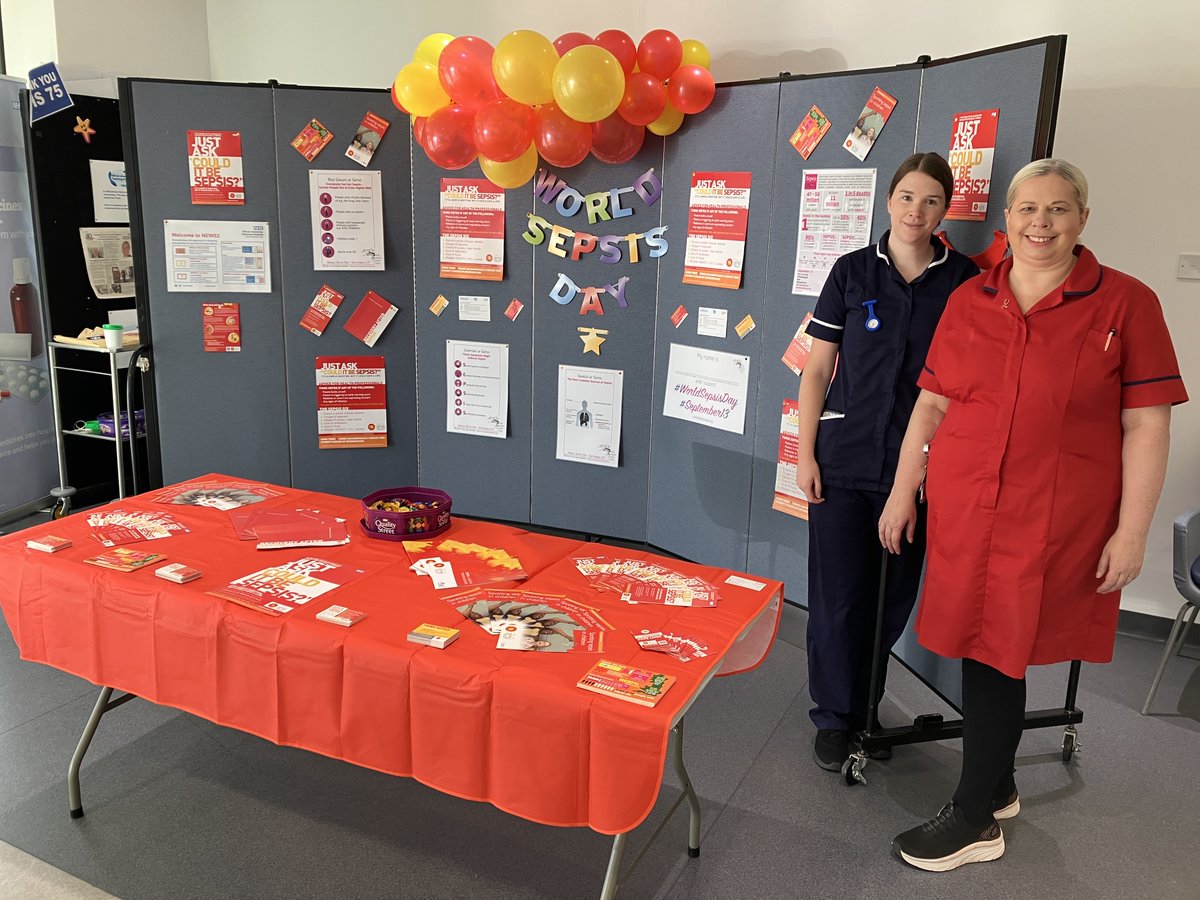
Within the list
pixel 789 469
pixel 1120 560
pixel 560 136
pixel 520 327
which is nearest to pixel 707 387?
pixel 789 469

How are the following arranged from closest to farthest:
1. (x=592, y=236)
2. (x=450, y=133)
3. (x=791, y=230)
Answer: (x=791, y=230) → (x=450, y=133) → (x=592, y=236)

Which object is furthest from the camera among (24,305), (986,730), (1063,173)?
(24,305)

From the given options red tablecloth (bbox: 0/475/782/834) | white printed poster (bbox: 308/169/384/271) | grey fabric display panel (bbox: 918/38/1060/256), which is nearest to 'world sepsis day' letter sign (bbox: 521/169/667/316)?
white printed poster (bbox: 308/169/384/271)

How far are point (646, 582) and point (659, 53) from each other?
2.10 meters

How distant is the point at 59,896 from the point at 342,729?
2.72ft

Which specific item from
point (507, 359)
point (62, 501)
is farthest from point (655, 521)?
point (62, 501)

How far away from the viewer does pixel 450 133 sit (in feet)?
11.1

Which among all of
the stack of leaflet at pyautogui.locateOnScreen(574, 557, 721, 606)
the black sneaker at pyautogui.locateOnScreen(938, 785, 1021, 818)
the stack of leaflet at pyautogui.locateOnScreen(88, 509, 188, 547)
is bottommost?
the black sneaker at pyautogui.locateOnScreen(938, 785, 1021, 818)

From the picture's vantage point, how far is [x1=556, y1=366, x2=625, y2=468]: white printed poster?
3.86 meters

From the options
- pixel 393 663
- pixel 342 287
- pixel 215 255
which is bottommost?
pixel 393 663

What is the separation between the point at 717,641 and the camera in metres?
1.78

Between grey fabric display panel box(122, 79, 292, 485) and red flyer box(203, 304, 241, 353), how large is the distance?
2cm

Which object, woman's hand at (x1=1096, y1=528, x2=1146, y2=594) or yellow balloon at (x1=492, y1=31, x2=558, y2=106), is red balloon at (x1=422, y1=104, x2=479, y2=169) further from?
woman's hand at (x1=1096, y1=528, x2=1146, y2=594)

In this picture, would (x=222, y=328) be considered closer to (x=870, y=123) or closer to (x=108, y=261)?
(x=108, y=261)
